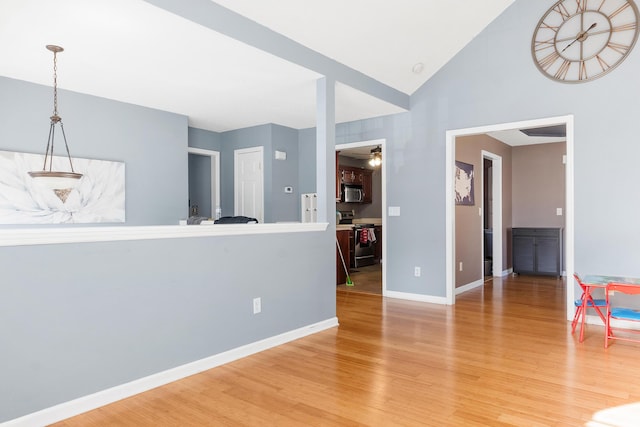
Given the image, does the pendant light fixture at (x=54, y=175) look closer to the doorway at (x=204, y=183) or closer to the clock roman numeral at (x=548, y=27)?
the doorway at (x=204, y=183)

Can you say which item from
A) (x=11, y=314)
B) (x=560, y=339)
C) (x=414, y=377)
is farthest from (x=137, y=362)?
(x=560, y=339)

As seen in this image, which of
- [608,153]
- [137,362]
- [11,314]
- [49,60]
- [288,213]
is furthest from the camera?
[288,213]

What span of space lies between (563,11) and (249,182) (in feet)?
14.5

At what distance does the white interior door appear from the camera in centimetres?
624

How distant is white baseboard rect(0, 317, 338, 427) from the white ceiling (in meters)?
2.34

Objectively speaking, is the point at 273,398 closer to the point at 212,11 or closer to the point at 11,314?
the point at 11,314

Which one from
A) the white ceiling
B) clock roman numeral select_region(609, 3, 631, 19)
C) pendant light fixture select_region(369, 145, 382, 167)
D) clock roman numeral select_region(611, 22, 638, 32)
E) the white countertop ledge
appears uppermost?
clock roman numeral select_region(609, 3, 631, 19)

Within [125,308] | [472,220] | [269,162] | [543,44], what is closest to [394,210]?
[472,220]

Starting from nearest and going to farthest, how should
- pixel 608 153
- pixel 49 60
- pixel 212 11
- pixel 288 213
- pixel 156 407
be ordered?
pixel 156 407
pixel 212 11
pixel 49 60
pixel 608 153
pixel 288 213

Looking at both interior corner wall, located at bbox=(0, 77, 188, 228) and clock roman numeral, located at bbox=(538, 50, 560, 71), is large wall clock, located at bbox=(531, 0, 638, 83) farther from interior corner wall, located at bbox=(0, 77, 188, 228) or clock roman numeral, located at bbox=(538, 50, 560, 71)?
interior corner wall, located at bbox=(0, 77, 188, 228)

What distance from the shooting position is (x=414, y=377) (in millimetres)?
2783

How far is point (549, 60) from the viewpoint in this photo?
166 inches

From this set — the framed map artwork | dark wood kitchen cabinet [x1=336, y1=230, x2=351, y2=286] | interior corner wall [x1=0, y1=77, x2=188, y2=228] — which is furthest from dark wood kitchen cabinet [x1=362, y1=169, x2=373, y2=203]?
interior corner wall [x1=0, y1=77, x2=188, y2=228]

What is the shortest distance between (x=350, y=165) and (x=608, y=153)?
5.64 meters
